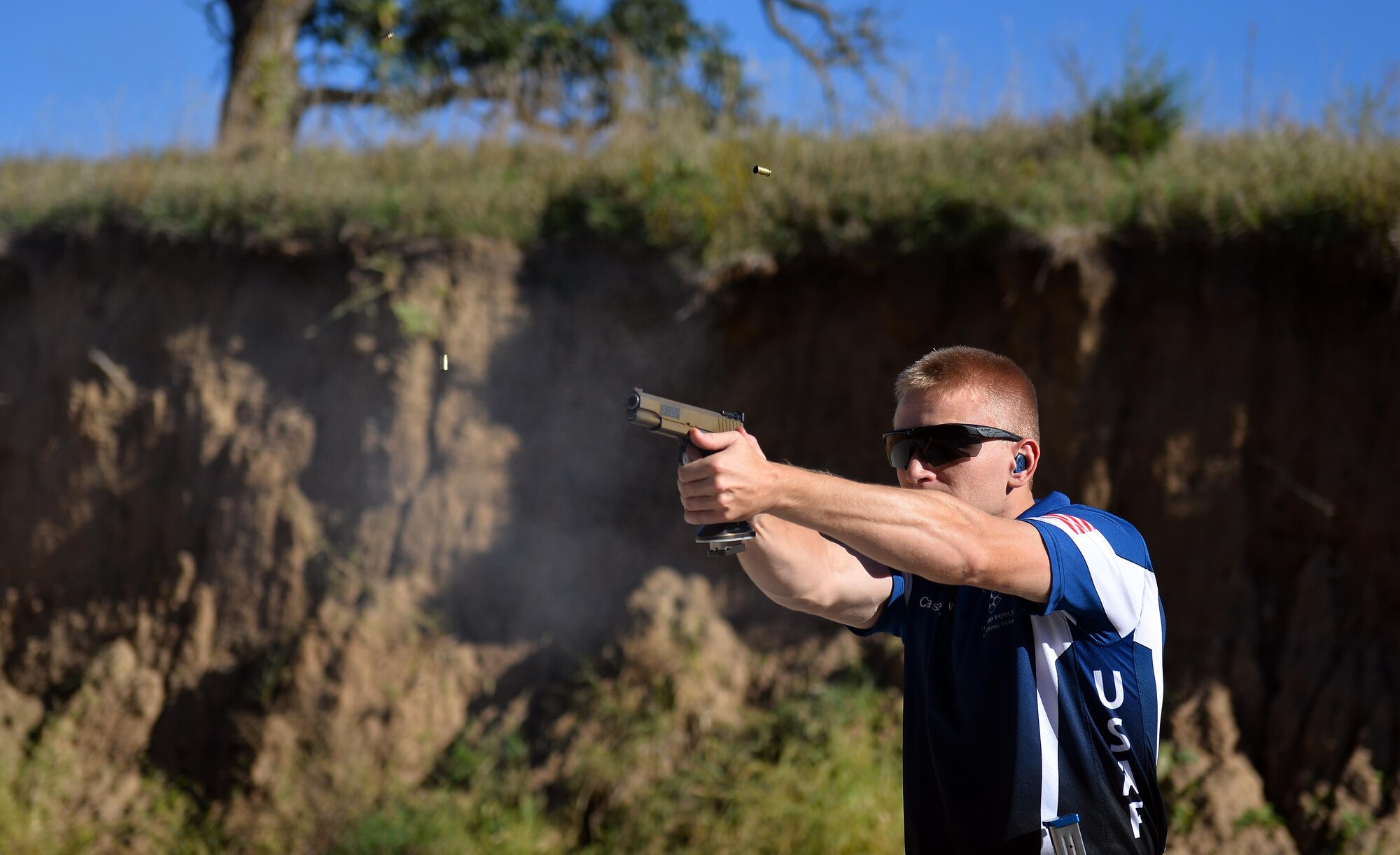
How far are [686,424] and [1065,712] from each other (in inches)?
41.6

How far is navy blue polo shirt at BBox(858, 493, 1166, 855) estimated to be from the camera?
2.33m

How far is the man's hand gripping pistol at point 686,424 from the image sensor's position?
7.75 ft

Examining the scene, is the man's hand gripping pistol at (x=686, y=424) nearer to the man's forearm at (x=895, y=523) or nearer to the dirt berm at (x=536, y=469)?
the man's forearm at (x=895, y=523)

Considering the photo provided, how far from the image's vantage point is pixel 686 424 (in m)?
2.40

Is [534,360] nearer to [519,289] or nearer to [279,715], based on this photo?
[519,289]

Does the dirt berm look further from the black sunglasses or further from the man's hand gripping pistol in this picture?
the man's hand gripping pistol

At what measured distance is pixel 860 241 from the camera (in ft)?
22.1

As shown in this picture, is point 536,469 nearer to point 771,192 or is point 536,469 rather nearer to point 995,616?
point 771,192

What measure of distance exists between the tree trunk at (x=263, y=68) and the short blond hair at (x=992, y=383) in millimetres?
10406

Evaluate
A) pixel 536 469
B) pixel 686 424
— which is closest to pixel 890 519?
pixel 686 424

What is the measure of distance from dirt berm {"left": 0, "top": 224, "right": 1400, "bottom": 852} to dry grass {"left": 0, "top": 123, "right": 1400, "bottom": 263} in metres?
0.17

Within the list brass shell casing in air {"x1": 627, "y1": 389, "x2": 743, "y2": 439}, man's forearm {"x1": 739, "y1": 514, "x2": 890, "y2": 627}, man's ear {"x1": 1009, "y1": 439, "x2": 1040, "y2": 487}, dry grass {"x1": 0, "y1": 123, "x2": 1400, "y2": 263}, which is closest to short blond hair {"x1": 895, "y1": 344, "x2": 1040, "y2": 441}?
man's ear {"x1": 1009, "y1": 439, "x2": 1040, "y2": 487}

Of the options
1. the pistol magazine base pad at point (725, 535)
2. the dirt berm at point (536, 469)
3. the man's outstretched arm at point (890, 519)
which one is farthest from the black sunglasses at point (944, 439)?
the dirt berm at point (536, 469)

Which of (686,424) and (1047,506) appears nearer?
(686,424)
